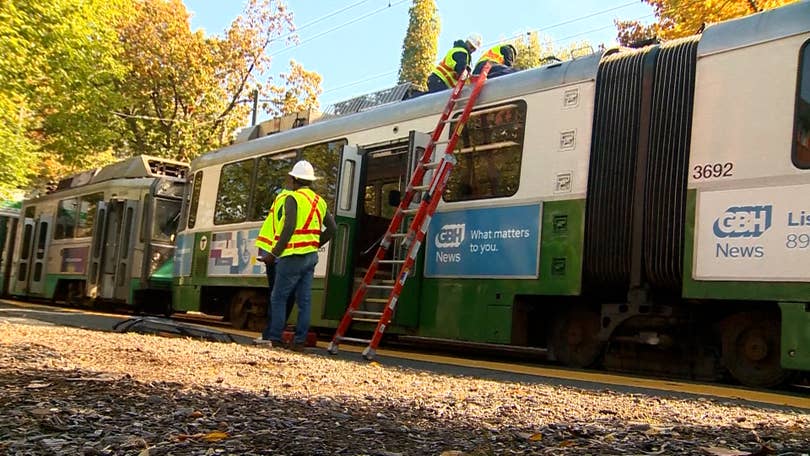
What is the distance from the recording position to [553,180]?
7020mm

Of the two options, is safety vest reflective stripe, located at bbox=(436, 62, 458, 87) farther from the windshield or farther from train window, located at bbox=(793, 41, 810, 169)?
the windshield

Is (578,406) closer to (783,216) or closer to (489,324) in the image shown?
(783,216)

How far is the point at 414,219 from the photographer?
292 inches

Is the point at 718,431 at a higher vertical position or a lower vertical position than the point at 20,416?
higher

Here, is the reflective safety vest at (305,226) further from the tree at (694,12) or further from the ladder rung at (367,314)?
the tree at (694,12)

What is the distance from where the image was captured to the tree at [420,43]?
5375 centimetres

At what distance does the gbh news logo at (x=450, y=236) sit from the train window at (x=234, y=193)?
13.0 feet

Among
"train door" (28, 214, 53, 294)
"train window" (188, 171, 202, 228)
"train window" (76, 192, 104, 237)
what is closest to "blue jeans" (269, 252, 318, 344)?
"train window" (188, 171, 202, 228)

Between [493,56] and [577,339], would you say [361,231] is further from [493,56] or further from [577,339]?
[577,339]

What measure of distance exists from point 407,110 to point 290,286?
8.52 ft

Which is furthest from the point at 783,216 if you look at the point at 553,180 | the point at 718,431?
the point at 718,431

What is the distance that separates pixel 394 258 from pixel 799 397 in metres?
4.30

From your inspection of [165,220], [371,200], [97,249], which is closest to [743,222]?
[371,200]

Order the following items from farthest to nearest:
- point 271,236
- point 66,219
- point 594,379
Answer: point 66,219 → point 271,236 → point 594,379
